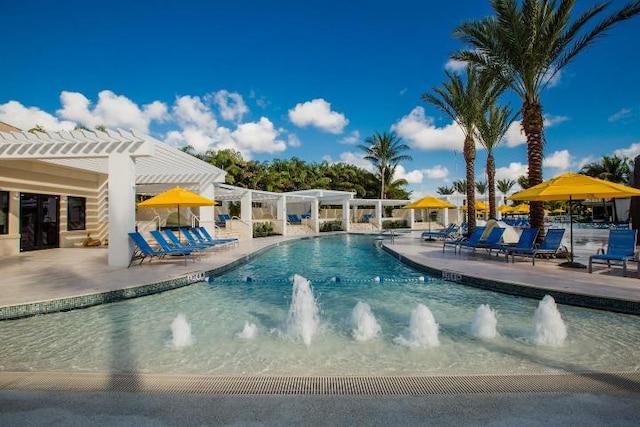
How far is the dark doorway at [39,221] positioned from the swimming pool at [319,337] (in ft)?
34.9

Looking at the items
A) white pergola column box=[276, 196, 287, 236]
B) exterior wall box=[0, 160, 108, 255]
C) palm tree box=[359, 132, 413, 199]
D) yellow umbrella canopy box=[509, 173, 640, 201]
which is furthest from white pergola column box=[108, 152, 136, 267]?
palm tree box=[359, 132, 413, 199]

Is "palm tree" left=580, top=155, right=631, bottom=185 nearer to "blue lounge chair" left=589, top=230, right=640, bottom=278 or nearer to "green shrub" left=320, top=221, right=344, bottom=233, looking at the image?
"green shrub" left=320, top=221, right=344, bottom=233

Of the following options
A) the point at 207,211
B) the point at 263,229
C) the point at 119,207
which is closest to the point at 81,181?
the point at 207,211

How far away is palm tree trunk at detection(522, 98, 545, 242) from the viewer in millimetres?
11289

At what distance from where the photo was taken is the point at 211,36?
18375 mm

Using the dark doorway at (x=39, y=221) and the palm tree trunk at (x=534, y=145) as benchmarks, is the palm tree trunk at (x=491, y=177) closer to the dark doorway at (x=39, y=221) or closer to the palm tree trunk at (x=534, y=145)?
the palm tree trunk at (x=534, y=145)

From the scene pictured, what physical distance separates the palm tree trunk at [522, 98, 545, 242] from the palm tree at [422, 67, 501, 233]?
4442mm

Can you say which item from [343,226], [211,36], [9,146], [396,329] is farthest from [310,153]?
[396,329]

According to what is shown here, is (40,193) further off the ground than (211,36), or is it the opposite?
→ (211,36)

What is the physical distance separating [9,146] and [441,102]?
16698 millimetres

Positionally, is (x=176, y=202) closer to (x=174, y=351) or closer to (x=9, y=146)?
(x=9, y=146)

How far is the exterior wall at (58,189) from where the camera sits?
13.1m

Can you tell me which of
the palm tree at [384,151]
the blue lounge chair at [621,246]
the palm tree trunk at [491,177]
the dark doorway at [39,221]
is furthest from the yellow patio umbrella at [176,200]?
the palm tree at [384,151]

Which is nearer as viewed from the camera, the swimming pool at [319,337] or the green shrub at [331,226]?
the swimming pool at [319,337]
